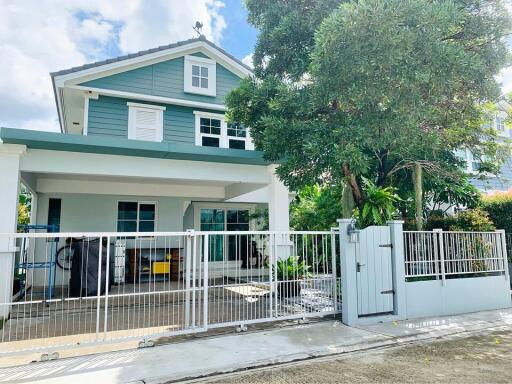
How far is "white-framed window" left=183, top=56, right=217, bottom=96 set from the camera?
13141mm

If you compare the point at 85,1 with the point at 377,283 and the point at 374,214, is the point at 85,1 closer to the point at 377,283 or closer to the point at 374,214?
the point at 374,214

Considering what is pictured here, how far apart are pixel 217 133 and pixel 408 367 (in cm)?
1031

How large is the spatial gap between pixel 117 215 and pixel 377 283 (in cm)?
922

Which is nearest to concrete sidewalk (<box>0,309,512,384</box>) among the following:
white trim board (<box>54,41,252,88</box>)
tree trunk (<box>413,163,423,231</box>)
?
tree trunk (<box>413,163,423,231</box>)

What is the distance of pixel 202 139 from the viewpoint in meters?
13.1

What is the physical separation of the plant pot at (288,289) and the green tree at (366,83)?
2291 mm

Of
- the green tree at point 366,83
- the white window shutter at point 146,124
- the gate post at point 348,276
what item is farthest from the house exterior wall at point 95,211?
the gate post at point 348,276

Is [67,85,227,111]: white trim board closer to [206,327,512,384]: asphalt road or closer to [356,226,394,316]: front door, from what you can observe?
[356,226,394,316]: front door

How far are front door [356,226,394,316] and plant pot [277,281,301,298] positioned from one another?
1209 mm

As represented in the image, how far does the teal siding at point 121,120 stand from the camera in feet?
38.7

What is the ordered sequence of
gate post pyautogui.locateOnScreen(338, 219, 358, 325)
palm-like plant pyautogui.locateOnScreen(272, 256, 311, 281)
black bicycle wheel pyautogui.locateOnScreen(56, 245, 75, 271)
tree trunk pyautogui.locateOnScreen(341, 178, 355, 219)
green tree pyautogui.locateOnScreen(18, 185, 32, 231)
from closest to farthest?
gate post pyautogui.locateOnScreen(338, 219, 358, 325), palm-like plant pyautogui.locateOnScreen(272, 256, 311, 281), tree trunk pyautogui.locateOnScreen(341, 178, 355, 219), black bicycle wheel pyautogui.locateOnScreen(56, 245, 75, 271), green tree pyautogui.locateOnScreen(18, 185, 32, 231)

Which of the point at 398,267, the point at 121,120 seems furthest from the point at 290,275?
the point at 121,120

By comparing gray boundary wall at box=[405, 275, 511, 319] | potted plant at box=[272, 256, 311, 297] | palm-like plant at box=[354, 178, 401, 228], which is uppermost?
palm-like plant at box=[354, 178, 401, 228]

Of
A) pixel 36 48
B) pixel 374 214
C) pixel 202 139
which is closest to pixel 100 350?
pixel 374 214
